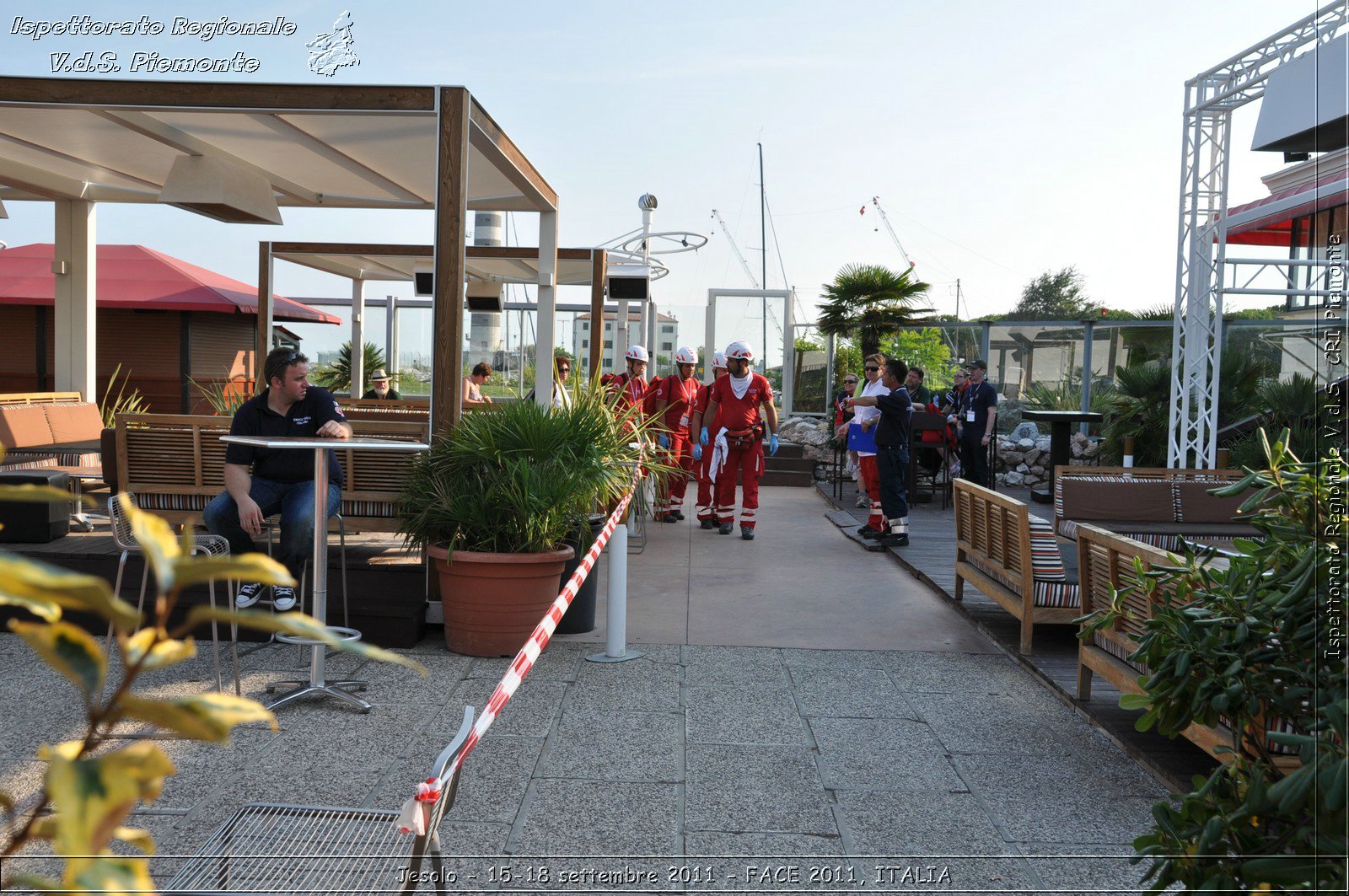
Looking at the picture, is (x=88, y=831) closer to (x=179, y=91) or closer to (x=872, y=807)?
(x=872, y=807)

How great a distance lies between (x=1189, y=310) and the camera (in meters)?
12.0

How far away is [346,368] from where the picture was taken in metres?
21.6

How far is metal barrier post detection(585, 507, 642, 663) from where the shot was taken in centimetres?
573

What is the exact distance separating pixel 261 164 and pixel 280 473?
431 cm

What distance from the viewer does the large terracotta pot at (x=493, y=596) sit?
566cm

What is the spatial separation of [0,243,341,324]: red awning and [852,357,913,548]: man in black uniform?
10262mm

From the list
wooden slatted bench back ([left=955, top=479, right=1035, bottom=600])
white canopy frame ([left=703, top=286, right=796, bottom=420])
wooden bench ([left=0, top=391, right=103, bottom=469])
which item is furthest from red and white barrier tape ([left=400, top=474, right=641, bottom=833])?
white canopy frame ([left=703, top=286, right=796, bottom=420])

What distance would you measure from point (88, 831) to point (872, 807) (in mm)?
3541

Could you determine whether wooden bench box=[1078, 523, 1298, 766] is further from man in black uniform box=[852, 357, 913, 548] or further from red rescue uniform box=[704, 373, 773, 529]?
red rescue uniform box=[704, 373, 773, 529]

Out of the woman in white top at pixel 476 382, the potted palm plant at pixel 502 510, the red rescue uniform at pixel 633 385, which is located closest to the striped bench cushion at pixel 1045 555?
the potted palm plant at pixel 502 510

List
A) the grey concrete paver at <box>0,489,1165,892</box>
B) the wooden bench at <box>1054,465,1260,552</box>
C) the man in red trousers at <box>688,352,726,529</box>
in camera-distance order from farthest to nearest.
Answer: the man in red trousers at <box>688,352,726,529</box>
the wooden bench at <box>1054,465,1260,552</box>
the grey concrete paver at <box>0,489,1165,892</box>

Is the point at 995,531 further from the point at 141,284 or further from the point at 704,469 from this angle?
the point at 141,284

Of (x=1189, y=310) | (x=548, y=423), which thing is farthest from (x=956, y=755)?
(x=1189, y=310)

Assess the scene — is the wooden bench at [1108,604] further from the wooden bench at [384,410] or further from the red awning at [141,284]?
the red awning at [141,284]
